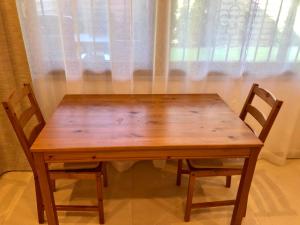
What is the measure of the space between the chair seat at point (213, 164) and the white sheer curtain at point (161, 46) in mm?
613

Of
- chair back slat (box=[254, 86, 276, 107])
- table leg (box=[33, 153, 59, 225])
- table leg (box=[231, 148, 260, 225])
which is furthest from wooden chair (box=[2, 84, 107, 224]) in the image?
chair back slat (box=[254, 86, 276, 107])

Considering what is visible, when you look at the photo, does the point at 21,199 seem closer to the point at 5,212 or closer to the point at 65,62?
the point at 5,212

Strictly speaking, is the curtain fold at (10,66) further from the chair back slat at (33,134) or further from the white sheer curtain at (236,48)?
the white sheer curtain at (236,48)

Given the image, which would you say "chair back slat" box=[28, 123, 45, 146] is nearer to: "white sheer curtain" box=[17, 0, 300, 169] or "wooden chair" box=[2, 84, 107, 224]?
"wooden chair" box=[2, 84, 107, 224]

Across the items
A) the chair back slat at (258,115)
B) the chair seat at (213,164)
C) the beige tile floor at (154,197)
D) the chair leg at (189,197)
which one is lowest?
the beige tile floor at (154,197)

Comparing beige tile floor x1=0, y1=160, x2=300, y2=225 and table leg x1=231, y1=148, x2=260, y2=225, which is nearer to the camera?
table leg x1=231, y1=148, x2=260, y2=225

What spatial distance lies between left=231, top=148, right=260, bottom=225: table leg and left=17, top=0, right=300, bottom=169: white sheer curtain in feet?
2.59

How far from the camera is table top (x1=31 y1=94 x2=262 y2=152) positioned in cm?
136

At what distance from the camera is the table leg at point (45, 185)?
4.40 feet

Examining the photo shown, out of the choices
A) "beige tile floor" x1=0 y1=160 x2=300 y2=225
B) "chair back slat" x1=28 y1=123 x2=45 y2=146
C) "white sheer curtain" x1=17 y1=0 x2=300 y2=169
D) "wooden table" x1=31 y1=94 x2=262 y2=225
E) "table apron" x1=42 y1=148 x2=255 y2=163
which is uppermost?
"white sheer curtain" x1=17 y1=0 x2=300 y2=169

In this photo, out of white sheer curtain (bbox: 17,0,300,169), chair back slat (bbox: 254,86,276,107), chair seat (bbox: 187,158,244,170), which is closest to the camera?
chair back slat (bbox: 254,86,276,107)

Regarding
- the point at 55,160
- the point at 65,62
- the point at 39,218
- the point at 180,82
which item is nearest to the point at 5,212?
the point at 39,218

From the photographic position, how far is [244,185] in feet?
5.09

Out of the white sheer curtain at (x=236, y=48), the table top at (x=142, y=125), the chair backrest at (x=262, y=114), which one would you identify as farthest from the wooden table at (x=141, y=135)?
the white sheer curtain at (x=236, y=48)
